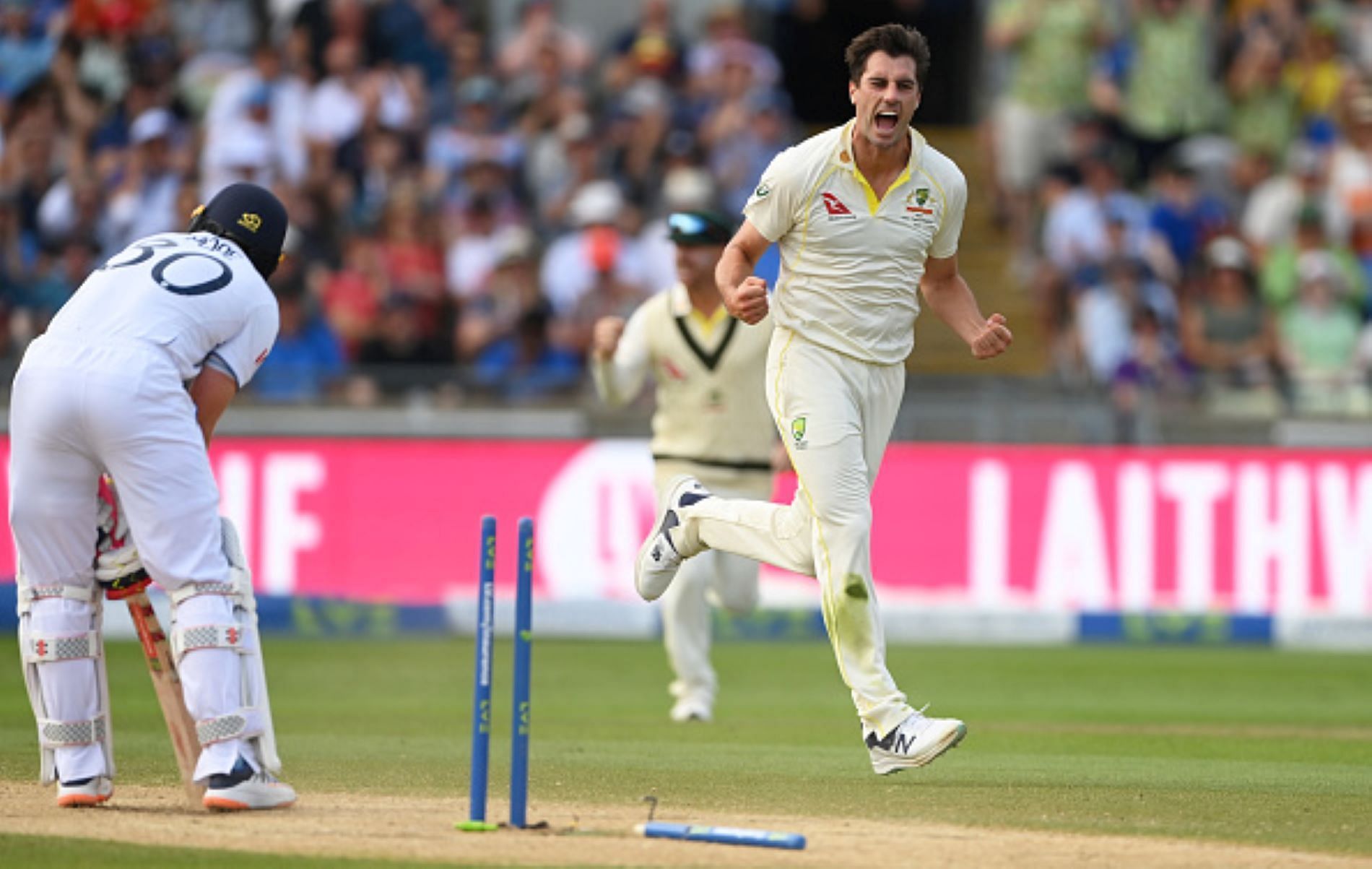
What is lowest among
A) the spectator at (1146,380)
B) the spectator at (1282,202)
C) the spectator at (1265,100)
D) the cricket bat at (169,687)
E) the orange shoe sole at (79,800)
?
the orange shoe sole at (79,800)

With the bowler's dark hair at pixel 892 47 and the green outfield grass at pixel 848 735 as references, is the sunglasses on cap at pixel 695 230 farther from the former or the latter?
the bowler's dark hair at pixel 892 47

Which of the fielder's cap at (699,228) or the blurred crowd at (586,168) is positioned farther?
the blurred crowd at (586,168)

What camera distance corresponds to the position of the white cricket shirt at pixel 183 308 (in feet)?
26.5

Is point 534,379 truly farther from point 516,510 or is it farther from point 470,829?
point 470,829

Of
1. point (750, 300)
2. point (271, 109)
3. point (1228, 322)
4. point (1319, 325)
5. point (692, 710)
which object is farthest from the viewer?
point (271, 109)

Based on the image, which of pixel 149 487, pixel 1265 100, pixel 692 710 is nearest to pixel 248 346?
pixel 149 487

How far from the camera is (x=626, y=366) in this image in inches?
502

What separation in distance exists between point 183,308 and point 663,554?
262cm

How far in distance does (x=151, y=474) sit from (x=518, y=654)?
4.68 feet

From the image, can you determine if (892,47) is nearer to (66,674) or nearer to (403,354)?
(66,674)

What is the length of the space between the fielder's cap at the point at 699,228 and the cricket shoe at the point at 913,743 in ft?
13.7

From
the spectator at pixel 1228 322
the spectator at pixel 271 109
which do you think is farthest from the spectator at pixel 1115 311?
the spectator at pixel 271 109

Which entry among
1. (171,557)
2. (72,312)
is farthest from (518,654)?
(72,312)

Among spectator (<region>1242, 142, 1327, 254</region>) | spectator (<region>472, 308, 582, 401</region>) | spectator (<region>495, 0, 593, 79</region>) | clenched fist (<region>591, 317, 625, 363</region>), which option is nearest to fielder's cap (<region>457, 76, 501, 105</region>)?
spectator (<region>495, 0, 593, 79</region>)
